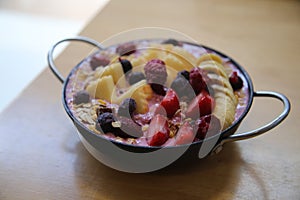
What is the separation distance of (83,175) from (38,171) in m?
0.09

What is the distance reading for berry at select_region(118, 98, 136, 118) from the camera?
787 mm

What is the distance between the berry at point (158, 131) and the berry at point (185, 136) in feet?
0.08

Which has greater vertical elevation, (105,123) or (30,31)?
(105,123)

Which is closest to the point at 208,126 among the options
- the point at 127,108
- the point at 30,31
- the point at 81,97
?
the point at 127,108

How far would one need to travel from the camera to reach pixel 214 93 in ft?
2.74

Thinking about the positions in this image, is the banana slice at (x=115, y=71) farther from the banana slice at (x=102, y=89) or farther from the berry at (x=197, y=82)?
the berry at (x=197, y=82)

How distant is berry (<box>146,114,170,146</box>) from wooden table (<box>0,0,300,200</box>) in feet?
0.31

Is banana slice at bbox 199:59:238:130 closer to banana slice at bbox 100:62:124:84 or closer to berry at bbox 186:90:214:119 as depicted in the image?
berry at bbox 186:90:214:119

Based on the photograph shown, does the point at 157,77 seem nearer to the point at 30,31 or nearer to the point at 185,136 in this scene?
the point at 185,136

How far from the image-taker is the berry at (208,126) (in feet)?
2.37

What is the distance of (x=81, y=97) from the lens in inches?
32.6

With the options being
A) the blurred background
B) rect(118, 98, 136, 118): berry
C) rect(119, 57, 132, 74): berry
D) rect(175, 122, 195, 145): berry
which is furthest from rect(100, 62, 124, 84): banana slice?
the blurred background

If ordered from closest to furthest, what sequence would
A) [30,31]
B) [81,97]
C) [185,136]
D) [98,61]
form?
[185,136], [81,97], [98,61], [30,31]

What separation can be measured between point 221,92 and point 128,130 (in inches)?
8.6
